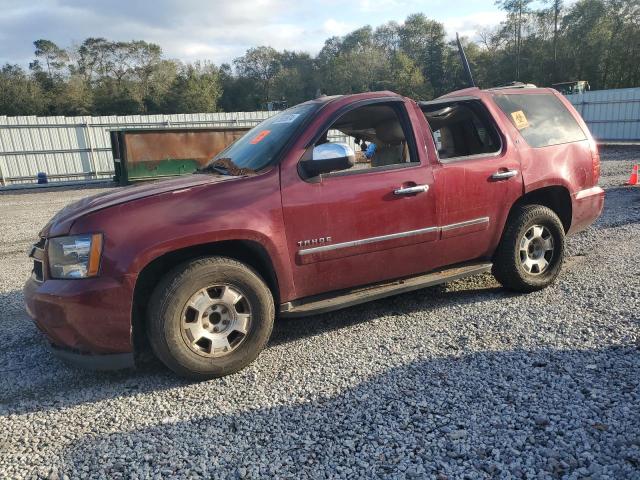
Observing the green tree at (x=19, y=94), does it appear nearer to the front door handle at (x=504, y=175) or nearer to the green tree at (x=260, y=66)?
the green tree at (x=260, y=66)

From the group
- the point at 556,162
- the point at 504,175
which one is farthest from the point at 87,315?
the point at 556,162

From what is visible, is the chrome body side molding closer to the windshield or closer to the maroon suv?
the maroon suv

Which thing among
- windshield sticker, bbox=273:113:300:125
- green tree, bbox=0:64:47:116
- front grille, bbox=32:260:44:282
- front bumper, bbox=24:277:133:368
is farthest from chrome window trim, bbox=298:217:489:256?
green tree, bbox=0:64:47:116

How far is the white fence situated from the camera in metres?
20.8

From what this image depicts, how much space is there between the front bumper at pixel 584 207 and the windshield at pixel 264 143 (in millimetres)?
2847

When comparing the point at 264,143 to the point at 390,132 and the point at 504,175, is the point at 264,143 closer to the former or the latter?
the point at 390,132

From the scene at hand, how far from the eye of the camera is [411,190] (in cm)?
382

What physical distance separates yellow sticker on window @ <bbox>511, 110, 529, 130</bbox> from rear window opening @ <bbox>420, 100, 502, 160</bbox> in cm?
28

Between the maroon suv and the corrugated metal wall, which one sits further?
the corrugated metal wall

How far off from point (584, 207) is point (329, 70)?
75187 millimetres

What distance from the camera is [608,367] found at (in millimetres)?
3145

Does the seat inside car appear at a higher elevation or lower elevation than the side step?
higher

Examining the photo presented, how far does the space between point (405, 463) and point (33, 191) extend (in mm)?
19943

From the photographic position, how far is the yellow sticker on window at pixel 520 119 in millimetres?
4531
